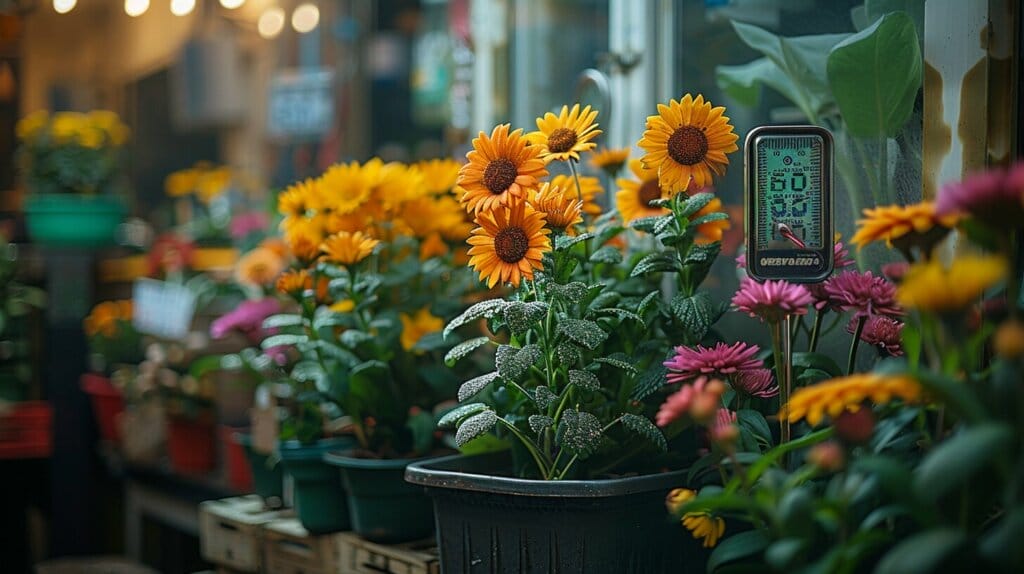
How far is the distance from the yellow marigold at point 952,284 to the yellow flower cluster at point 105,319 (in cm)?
295

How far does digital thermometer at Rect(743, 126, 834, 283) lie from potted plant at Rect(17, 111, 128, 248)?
261 cm

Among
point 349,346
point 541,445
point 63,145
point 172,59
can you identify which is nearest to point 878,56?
point 541,445

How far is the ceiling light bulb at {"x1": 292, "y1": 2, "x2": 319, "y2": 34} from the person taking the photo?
5.19 meters

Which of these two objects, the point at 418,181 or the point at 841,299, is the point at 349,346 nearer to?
the point at 418,181

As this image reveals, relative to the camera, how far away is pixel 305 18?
17.2ft

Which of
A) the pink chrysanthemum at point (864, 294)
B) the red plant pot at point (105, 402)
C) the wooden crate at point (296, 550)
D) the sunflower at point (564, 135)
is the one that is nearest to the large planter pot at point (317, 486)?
the wooden crate at point (296, 550)

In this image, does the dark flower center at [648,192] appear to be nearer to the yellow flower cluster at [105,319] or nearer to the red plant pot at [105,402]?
the red plant pot at [105,402]

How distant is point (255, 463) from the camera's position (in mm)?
2465

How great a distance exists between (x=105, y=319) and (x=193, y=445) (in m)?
0.70

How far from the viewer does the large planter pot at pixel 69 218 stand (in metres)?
3.57

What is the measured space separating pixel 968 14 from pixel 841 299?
52cm

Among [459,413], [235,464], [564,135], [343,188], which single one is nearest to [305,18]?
[235,464]

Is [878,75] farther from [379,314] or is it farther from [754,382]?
[379,314]

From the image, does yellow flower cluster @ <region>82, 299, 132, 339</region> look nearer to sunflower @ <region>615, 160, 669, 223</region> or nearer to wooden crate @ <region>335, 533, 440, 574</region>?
wooden crate @ <region>335, 533, 440, 574</region>
